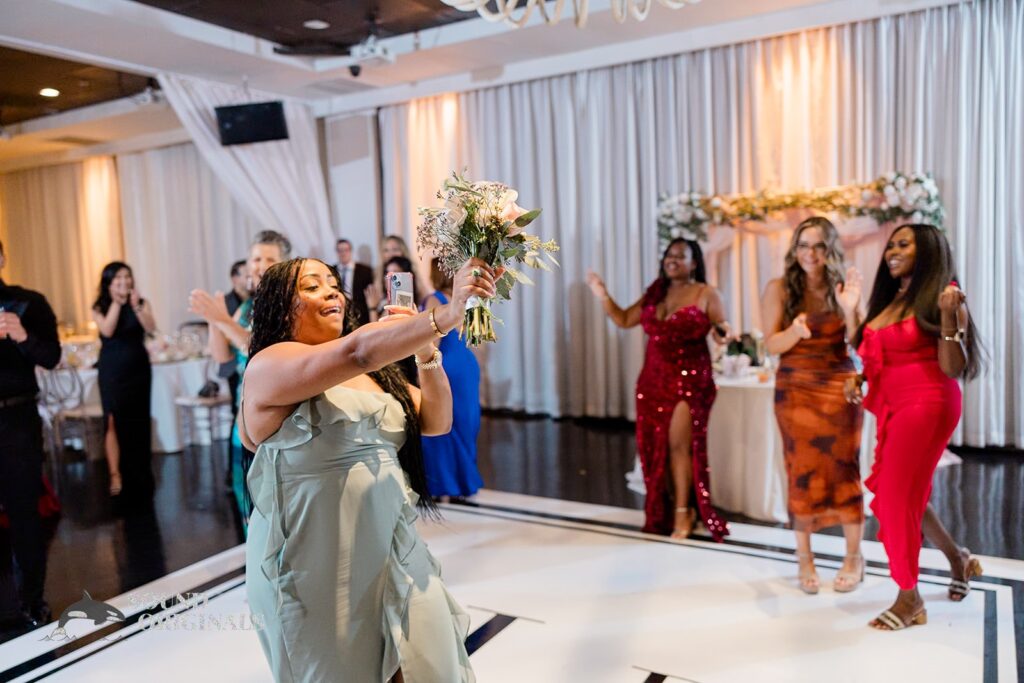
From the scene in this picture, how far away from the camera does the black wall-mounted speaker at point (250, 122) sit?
7.55 metres

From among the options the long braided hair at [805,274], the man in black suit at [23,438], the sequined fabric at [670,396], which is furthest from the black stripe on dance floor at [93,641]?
the long braided hair at [805,274]

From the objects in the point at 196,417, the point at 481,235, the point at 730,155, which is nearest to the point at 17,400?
the point at 481,235

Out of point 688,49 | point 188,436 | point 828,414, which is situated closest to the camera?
point 828,414

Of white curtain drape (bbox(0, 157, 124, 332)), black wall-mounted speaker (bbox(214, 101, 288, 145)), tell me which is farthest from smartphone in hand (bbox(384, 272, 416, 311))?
white curtain drape (bbox(0, 157, 124, 332))

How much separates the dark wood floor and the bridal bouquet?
315 centimetres

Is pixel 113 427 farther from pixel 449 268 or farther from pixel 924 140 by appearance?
pixel 924 140

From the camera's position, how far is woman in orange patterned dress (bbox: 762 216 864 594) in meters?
3.79

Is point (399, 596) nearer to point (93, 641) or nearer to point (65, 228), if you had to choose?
point (93, 641)

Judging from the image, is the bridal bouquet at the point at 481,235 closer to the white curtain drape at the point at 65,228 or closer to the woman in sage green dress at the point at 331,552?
the woman in sage green dress at the point at 331,552

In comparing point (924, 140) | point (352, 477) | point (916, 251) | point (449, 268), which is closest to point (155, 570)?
point (352, 477)

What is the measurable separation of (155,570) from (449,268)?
3.28 metres

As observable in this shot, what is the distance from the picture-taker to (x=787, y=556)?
13.8 feet

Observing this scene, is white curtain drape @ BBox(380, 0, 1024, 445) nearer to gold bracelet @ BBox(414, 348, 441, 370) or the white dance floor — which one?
the white dance floor

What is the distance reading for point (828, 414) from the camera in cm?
383
